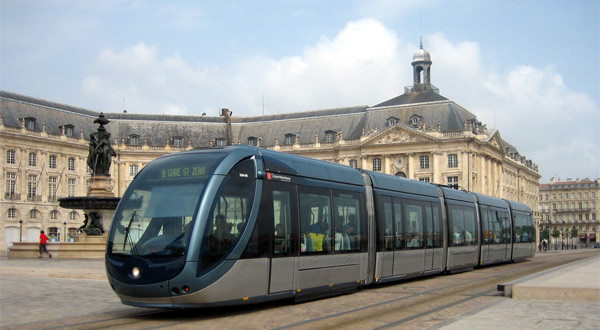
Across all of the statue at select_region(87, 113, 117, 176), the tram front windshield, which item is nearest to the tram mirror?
the tram front windshield

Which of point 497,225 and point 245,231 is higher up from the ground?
point 245,231

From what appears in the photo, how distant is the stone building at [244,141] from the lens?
8212 centimetres

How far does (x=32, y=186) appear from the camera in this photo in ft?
275

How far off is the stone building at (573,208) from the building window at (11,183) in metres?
116

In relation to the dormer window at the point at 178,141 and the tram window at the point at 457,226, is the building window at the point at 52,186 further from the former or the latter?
the tram window at the point at 457,226

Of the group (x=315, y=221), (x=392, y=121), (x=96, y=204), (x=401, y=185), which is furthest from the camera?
(x=392, y=121)

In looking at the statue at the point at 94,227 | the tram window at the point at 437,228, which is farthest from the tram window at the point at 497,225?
the statue at the point at 94,227

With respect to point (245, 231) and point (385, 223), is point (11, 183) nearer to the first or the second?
point (385, 223)

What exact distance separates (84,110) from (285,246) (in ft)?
278

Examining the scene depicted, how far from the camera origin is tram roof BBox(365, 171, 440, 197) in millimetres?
18844

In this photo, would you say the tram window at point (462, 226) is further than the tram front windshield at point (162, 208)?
Yes

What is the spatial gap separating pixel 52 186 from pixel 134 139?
44.7ft

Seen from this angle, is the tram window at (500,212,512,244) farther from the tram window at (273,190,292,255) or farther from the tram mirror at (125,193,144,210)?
the tram mirror at (125,193,144,210)

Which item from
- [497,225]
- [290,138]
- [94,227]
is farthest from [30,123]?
[497,225]
